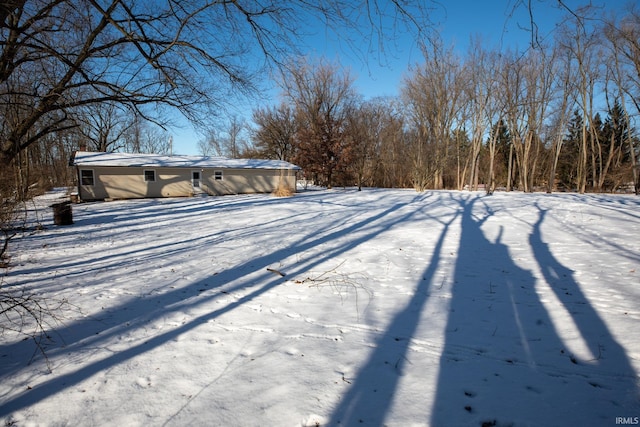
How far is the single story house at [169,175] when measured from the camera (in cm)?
1919

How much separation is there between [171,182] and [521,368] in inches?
A: 927

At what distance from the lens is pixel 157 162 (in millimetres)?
21531

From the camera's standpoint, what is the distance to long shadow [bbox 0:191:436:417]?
234 cm

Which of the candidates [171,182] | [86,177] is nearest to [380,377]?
[171,182]

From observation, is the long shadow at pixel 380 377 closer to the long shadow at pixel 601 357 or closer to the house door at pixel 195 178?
the long shadow at pixel 601 357

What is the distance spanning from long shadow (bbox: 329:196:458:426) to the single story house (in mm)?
22142

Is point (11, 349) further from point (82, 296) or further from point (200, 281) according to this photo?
point (200, 281)

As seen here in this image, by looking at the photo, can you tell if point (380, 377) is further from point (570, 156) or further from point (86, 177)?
point (570, 156)

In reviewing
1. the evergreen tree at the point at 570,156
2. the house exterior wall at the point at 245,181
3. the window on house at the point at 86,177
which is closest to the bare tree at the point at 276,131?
the house exterior wall at the point at 245,181

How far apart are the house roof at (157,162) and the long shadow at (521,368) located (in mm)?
22369

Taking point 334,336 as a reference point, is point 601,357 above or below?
above
